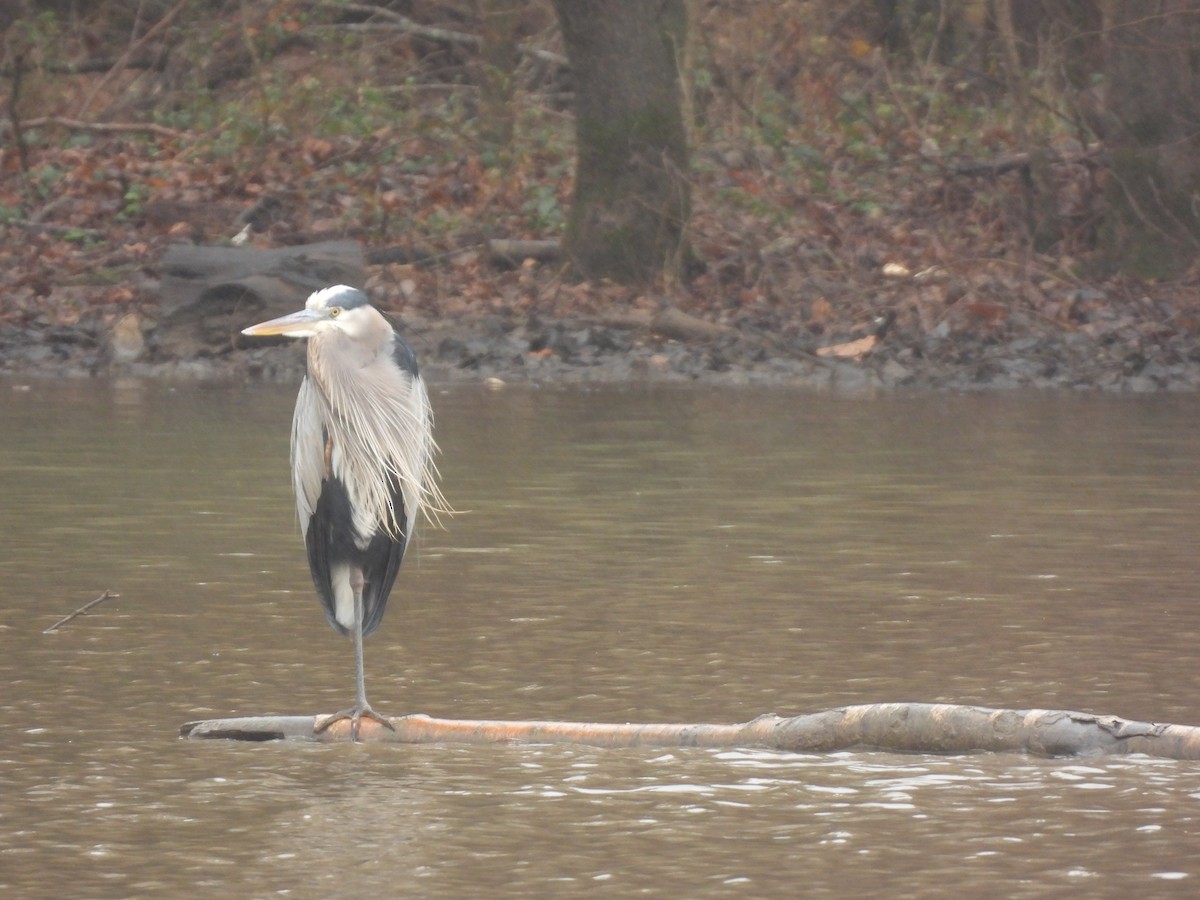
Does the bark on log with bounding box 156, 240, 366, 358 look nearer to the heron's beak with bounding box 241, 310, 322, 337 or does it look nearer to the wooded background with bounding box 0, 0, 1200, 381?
the wooded background with bounding box 0, 0, 1200, 381

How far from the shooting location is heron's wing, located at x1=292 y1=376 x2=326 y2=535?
5785mm

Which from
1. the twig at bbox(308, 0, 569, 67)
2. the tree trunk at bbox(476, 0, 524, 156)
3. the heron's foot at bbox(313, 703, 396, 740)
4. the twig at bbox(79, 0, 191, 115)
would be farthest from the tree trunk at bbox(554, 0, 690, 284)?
the heron's foot at bbox(313, 703, 396, 740)

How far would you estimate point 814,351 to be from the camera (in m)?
15.5

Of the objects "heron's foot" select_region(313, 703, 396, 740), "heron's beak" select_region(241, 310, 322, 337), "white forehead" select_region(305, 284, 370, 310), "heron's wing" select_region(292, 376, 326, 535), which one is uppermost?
"white forehead" select_region(305, 284, 370, 310)

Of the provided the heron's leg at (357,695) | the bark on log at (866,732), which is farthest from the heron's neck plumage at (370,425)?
the bark on log at (866,732)

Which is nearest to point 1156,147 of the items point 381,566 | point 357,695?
point 381,566

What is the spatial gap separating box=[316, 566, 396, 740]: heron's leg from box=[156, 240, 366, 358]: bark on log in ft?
33.5

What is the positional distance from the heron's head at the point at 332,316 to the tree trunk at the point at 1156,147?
1157cm

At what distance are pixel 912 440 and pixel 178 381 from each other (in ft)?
19.9

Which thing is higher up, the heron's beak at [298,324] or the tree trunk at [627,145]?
the tree trunk at [627,145]

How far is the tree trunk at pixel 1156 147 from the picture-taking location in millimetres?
16250

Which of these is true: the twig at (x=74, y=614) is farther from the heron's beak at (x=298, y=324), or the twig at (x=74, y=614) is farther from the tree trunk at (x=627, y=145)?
the tree trunk at (x=627, y=145)

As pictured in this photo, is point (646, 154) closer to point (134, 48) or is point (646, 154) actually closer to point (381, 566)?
point (134, 48)

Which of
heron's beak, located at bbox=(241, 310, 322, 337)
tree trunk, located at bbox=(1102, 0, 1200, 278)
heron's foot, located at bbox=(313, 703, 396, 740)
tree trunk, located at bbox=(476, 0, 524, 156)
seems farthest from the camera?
tree trunk, located at bbox=(476, 0, 524, 156)
